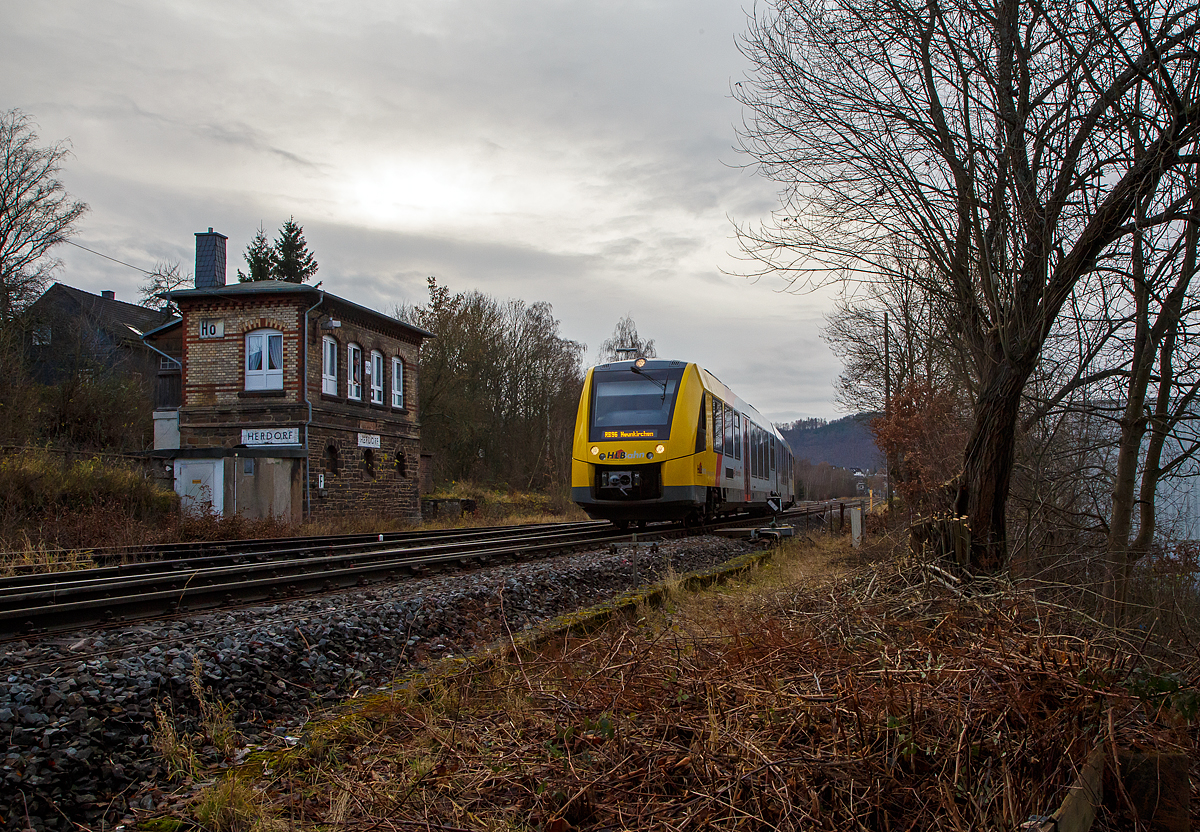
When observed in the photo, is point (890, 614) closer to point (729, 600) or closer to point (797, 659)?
point (797, 659)

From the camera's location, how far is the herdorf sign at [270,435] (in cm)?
2338

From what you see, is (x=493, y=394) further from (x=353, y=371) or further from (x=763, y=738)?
(x=763, y=738)

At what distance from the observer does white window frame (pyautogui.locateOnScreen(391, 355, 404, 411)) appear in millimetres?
28625

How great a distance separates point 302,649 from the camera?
5.44 metres

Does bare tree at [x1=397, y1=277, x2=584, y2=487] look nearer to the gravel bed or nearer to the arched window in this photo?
the arched window

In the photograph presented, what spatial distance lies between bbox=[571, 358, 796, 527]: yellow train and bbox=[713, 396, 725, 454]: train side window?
46 mm

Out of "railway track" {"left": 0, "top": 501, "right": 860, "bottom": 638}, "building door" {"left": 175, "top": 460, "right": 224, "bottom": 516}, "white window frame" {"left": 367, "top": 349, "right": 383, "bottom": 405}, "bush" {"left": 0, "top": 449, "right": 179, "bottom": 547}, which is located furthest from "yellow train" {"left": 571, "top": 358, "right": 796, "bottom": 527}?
"white window frame" {"left": 367, "top": 349, "right": 383, "bottom": 405}

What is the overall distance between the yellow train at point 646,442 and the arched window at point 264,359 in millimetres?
13170

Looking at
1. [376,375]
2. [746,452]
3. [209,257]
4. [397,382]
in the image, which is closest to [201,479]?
[376,375]

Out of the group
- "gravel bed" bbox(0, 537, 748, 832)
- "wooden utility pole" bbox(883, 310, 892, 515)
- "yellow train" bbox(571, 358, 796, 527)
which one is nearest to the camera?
"gravel bed" bbox(0, 537, 748, 832)

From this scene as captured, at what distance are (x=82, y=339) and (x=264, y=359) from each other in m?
16.6

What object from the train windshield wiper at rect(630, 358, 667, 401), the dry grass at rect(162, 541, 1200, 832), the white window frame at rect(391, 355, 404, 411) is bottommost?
the dry grass at rect(162, 541, 1200, 832)

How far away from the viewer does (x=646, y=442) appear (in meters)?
13.7

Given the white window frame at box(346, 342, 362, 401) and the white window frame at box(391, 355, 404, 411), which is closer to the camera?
the white window frame at box(346, 342, 362, 401)
